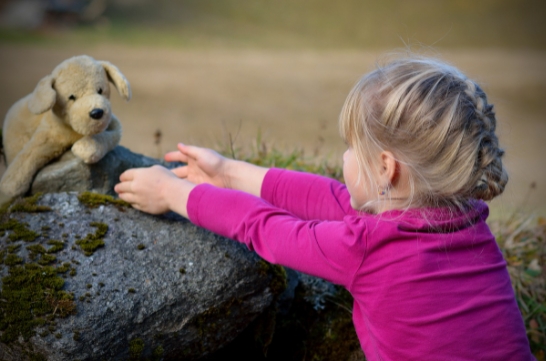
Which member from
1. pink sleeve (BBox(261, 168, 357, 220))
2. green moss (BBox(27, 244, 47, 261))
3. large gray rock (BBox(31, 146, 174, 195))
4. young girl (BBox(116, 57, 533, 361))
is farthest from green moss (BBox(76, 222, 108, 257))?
pink sleeve (BBox(261, 168, 357, 220))

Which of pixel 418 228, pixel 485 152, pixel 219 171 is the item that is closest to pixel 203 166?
pixel 219 171

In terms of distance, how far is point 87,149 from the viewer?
2230 mm

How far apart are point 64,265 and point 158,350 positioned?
1.51 feet

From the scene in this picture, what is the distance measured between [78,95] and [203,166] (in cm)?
61

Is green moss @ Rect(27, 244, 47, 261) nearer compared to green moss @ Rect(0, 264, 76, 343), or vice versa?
green moss @ Rect(0, 264, 76, 343)

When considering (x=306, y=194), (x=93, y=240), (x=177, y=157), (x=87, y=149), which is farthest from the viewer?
(x=177, y=157)

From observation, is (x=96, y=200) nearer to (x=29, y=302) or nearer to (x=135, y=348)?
(x=29, y=302)

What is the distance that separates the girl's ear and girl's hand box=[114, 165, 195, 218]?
741 millimetres

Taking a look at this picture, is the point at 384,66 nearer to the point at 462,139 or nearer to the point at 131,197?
the point at 462,139

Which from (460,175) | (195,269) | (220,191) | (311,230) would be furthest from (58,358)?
(460,175)

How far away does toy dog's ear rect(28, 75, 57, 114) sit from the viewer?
2.08m

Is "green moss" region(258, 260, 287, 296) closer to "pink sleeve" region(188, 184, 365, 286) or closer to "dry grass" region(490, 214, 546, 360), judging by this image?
"pink sleeve" region(188, 184, 365, 286)

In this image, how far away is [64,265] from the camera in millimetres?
1907

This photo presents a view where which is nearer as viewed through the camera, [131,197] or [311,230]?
[311,230]
